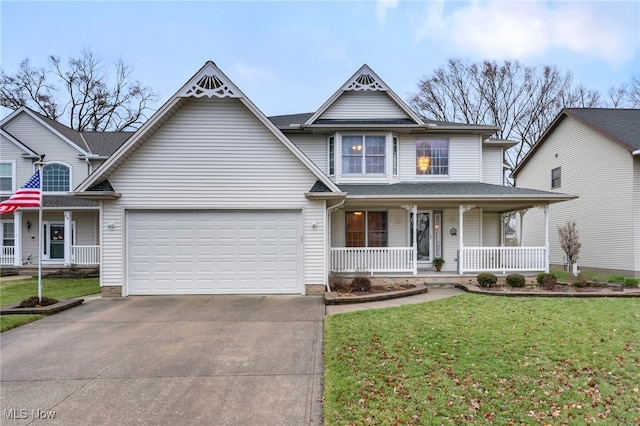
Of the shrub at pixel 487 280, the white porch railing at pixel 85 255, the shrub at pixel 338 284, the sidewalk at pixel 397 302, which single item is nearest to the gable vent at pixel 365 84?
the shrub at pixel 338 284

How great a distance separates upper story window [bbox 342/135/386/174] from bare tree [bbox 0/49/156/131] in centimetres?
2764

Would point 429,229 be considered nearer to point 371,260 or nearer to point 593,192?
point 371,260

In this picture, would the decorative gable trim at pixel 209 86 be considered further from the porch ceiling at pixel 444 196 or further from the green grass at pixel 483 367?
the green grass at pixel 483 367

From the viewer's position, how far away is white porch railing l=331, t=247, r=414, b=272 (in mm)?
12328

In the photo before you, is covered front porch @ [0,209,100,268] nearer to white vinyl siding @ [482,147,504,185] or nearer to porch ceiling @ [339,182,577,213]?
porch ceiling @ [339,182,577,213]

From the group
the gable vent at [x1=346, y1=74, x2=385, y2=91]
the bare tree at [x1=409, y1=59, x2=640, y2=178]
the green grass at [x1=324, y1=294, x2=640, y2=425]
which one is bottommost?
the green grass at [x1=324, y1=294, x2=640, y2=425]

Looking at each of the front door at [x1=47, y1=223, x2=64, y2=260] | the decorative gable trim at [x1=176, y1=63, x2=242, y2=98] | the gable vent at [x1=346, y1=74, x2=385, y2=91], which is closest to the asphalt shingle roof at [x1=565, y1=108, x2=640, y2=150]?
the gable vent at [x1=346, y1=74, x2=385, y2=91]

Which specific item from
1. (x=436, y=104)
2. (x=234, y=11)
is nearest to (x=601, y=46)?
(x=436, y=104)

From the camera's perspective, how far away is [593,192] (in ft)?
51.3

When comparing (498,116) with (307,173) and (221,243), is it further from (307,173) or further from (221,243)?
(221,243)

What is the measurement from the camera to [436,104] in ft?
103

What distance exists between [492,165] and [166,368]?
1468 centimetres

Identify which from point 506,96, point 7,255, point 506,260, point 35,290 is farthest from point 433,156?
point 7,255

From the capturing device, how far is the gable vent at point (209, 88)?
31.6 feet
